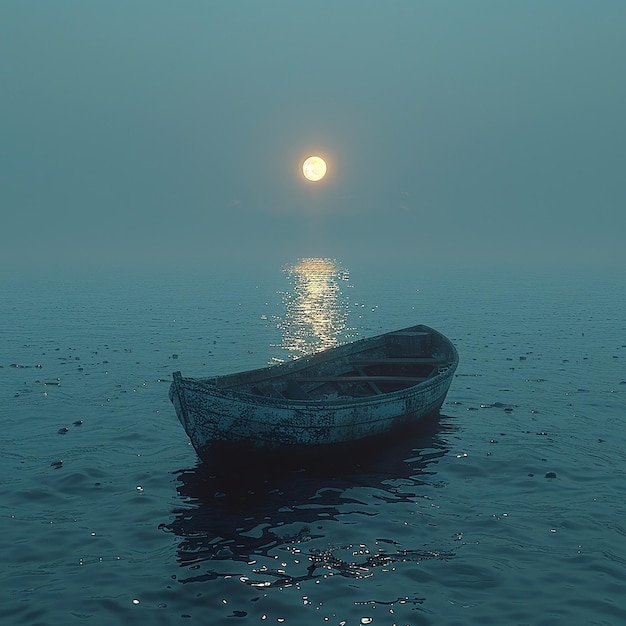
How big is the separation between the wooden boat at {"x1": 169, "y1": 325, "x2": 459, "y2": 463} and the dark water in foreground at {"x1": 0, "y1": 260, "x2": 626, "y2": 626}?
955 millimetres

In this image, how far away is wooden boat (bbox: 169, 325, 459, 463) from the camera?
16578mm

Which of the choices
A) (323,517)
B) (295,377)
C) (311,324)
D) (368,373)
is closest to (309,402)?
(323,517)

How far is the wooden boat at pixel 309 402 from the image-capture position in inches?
653

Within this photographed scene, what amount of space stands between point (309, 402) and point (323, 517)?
3414mm

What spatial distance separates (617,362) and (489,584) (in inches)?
1113

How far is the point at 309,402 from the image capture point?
17.5 metres

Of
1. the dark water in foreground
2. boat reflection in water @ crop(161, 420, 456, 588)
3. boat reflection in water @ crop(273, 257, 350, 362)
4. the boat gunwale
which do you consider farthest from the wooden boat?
boat reflection in water @ crop(273, 257, 350, 362)

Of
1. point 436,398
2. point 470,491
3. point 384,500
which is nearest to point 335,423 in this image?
point 384,500

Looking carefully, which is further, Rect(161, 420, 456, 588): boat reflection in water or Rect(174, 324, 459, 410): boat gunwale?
Rect(174, 324, 459, 410): boat gunwale

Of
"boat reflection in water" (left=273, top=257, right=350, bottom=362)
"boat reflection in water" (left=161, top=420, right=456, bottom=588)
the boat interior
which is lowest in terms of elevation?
"boat reflection in water" (left=273, top=257, right=350, bottom=362)

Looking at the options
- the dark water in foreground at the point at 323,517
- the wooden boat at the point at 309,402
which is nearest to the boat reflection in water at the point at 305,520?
the dark water in foreground at the point at 323,517

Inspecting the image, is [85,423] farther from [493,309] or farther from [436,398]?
[493,309]

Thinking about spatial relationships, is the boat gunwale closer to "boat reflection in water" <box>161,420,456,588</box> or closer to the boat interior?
the boat interior

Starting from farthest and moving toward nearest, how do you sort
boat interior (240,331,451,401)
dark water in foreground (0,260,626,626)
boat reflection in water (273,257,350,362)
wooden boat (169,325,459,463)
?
boat reflection in water (273,257,350,362) → boat interior (240,331,451,401) → wooden boat (169,325,459,463) → dark water in foreground (0,260,626,626)
